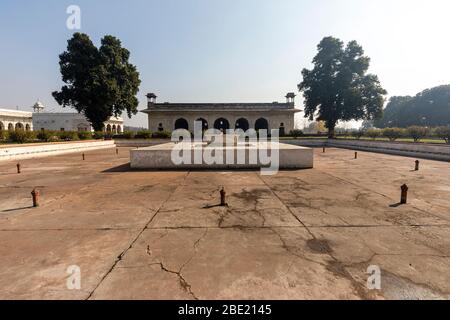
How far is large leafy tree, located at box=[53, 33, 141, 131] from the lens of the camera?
111 ft

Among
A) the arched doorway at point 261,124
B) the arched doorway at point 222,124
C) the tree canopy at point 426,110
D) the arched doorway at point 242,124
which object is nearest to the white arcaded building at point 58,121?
the arched doorway at point 222,124

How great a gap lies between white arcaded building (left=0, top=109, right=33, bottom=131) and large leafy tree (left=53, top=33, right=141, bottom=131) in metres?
27.9

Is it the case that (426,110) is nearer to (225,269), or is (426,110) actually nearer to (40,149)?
(225,269)

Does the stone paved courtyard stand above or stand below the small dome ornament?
below

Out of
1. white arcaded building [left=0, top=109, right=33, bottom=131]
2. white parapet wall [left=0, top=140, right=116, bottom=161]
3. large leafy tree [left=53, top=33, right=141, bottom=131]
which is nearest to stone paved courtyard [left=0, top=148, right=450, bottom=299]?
white parapet wall [left=0, top=140, right=116, bottom=161]

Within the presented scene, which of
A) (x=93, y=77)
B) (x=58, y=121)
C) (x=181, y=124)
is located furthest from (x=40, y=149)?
(x=58, y=121)

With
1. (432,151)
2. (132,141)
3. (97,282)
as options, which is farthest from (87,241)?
(132,141)

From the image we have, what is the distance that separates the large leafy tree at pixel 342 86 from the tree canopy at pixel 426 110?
130ft

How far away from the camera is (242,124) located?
44.3m

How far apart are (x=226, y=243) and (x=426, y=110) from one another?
300 feet

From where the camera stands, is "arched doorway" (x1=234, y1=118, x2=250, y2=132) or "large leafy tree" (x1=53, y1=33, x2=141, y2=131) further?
"arched doorway" (x1=234, y1=118, x2=250, y2=132)

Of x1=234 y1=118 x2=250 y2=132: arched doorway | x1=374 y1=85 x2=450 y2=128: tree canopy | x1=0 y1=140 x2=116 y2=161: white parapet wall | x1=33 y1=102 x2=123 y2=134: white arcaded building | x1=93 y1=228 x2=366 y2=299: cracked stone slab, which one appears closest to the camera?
x1=93 y1=228 x2=366 y2=299: cracked stone slab

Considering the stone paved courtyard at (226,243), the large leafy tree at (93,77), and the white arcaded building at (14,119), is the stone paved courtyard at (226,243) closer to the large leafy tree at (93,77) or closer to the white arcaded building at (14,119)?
the large leafy tree at (93,77)

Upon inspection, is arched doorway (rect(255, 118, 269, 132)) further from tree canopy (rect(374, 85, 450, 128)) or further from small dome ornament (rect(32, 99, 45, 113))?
small dome ornament (rect(32, 99, 45, 113))
